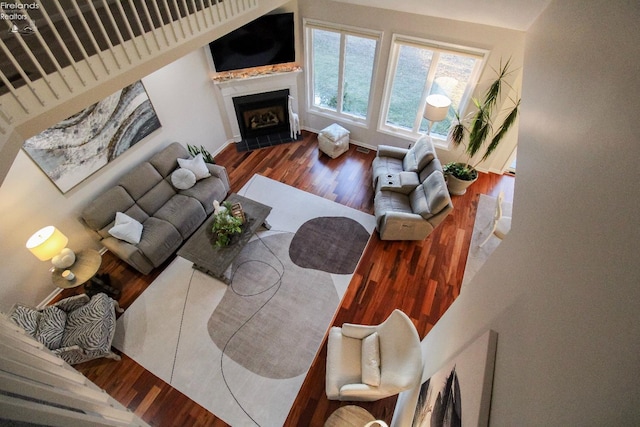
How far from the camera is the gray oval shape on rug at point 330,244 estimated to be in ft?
13.7

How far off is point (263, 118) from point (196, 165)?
1.99 meters

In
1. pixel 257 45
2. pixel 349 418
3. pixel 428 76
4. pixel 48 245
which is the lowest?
pixel 349 418

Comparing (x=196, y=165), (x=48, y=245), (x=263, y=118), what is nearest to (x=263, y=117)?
(x=263, y=118)

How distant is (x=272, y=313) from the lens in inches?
145

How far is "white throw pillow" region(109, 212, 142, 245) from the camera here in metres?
3.67

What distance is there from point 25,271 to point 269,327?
2928mm

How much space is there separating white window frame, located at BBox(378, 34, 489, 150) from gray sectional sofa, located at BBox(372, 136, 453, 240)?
2.38 feet

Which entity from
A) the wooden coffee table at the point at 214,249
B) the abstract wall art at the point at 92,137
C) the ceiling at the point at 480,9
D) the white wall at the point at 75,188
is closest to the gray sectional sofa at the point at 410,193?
the ceiling at the point at 480,9

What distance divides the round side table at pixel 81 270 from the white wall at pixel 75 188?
325 millimetres

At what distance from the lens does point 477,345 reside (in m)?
1.36

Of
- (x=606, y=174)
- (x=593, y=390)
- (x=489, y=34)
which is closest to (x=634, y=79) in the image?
(x=606, y=174)

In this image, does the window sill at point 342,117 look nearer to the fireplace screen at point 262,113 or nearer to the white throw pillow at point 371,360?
the fireplace screen at point 262,113

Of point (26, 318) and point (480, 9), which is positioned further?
point (480, 9)

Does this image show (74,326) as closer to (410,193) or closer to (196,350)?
(196,350)
